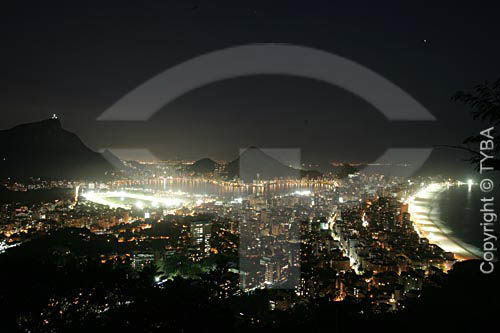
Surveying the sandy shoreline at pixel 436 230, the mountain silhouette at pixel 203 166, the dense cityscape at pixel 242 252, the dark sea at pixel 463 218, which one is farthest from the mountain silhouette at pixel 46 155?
the dark sea at pixel 463 218

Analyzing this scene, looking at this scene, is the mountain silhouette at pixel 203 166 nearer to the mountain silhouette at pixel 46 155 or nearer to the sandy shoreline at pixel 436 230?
the mountain silhouette at pixel 46 155

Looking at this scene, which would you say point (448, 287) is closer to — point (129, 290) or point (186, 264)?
point (129, 290)

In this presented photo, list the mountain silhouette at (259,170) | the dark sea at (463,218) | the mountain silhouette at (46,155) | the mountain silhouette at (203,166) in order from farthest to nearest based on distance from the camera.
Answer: the mountain silhouette at (203,166), the mountain silhouette at (259,170), the mountain silhouette at (46,155), the dark sea at (463,218)

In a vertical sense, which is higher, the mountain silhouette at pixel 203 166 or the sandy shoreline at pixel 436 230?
the mountain silhouette at pixel 203 166

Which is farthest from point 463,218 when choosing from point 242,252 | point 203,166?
point 203,166

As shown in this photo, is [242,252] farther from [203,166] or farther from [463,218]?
[203,166]

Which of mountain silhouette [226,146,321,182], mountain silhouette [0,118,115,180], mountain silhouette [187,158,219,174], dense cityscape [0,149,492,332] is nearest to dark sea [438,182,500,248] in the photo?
dense cityscape [0,149,492,332]

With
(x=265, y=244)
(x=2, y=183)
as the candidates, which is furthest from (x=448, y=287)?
(x=2, y=183)

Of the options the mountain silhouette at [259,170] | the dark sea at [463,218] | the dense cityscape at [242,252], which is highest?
the mountain silhouette at [259,170]
